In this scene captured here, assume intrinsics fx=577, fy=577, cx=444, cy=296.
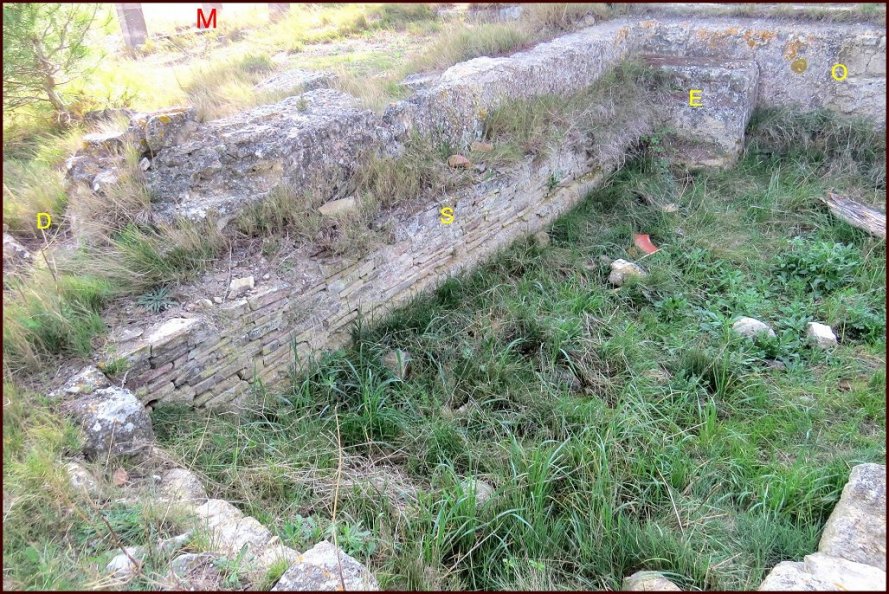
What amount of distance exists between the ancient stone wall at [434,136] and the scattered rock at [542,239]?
0.39 feet

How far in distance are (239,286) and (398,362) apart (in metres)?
1.02

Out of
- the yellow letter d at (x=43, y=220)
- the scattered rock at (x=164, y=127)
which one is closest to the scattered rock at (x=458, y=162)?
the scattered rock at (x=164, y=127)

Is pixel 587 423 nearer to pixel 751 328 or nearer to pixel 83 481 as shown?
pixel 751 328

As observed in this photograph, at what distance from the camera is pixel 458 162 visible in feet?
14.4

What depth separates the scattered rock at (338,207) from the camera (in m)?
3.74

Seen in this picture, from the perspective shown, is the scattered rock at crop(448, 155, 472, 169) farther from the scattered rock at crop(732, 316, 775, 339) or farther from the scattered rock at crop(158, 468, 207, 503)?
the scattered rock at crop(158, 468, 207, 503)

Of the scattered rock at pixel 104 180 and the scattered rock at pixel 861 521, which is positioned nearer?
the scattered rock at pixel 861 521

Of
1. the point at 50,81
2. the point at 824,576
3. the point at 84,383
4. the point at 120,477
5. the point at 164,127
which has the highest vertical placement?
the point at 50,81

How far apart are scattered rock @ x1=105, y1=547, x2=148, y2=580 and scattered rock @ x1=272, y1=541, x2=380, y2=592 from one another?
18.8 inches

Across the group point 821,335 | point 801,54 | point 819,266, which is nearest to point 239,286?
point 821,335

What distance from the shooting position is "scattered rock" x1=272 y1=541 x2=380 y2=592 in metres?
1.93

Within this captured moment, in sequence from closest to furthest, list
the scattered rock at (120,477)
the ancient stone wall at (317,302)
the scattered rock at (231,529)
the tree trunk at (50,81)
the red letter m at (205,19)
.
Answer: the scattered rock at (231,529), the scattered rock at (120,477), the ancient stone wall at (317,302), the tree trunk at (50,81), the red letter m at (205,19)

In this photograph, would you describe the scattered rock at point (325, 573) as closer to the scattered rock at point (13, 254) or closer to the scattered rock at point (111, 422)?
the scattered rock at point (111, 422)

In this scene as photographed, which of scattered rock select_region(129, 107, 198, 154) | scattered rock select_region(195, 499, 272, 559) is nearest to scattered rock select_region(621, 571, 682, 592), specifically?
scattered rock select_region(195, 499, 272, 559)
